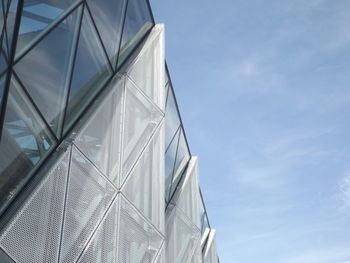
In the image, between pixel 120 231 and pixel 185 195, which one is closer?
pixel 120 231

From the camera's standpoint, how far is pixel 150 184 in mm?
9891

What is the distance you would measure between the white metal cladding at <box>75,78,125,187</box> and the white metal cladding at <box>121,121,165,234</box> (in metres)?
0.56

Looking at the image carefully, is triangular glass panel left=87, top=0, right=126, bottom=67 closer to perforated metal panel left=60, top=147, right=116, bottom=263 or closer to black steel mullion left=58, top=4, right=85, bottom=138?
black steel mullion left=58, top=4, right=85, bottom=138

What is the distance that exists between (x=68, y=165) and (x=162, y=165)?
12.9 feet

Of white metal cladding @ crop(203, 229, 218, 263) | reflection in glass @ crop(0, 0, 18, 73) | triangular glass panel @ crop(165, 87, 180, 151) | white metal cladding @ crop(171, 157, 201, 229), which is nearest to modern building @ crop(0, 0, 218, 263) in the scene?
reflection in glass @ crop(0, 0, 18, 73)

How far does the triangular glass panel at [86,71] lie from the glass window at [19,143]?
2.63ft

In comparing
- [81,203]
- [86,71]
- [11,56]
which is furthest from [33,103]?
[86,71]

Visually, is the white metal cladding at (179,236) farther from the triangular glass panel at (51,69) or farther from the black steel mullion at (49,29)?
the black steel mullion at (49,29)

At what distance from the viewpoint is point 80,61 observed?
8125mm

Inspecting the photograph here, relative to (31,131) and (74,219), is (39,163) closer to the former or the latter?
(31,131)

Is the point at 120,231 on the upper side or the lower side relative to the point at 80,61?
lower

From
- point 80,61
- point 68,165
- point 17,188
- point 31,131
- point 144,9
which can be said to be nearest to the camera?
point 17,188

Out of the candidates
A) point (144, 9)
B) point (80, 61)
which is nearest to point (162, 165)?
point (80, 61)

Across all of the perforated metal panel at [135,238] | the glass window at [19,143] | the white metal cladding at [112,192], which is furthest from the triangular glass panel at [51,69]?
the perforated metal panel at [135,238]
